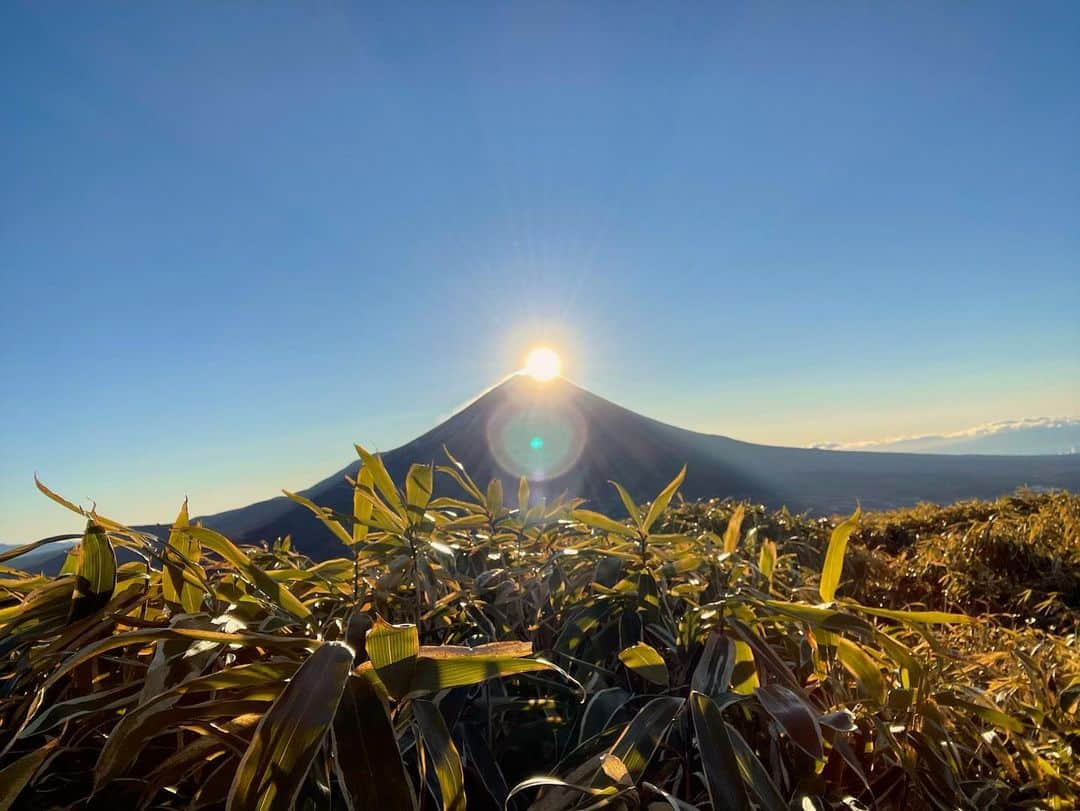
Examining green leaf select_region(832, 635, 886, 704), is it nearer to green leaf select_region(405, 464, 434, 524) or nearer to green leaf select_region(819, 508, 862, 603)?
green leaf select_region(819, 508, 862, 603)

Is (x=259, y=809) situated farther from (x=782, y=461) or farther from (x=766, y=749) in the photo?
(x=782, y=461)

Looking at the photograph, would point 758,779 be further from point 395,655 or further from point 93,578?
point 93,578

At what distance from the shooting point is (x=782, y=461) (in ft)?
82.8

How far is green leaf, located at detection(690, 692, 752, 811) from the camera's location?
0.34m

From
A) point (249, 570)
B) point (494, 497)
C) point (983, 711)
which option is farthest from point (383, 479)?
point (983, 711)

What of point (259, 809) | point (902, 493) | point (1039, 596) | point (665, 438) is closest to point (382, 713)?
point (259, 809)

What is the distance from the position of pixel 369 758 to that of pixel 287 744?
38 mm

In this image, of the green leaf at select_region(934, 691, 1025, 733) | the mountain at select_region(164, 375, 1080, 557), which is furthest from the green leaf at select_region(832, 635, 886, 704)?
the mountain at select_region(164, 375, 1080, 557)

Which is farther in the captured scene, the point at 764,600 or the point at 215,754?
the point at 764,600

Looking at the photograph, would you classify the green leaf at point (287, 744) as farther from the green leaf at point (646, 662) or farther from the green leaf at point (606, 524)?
the green leaf at point (606, 524)

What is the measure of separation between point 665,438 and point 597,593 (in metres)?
24.0

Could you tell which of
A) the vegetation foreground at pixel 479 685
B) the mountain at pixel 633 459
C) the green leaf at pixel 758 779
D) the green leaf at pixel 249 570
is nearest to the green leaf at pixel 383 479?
the vegetation foreground at pixel 479 685

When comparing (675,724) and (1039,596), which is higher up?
(675,724)

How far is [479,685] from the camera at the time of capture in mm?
510
